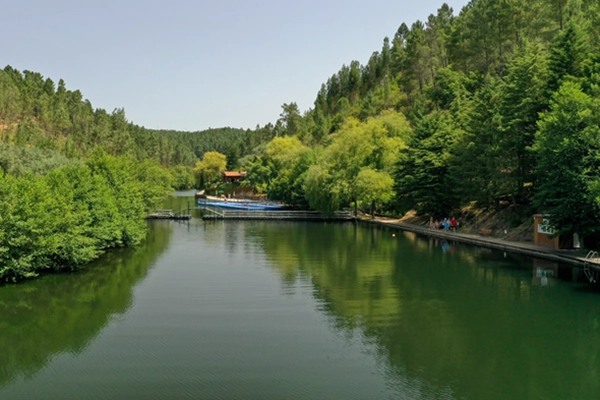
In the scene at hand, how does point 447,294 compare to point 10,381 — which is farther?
point 447,294

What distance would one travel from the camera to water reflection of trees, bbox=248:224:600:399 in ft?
44.8

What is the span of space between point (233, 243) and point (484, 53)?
48939 mm

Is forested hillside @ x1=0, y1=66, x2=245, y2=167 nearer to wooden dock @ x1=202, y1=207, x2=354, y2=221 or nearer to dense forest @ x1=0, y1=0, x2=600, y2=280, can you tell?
dense forest @ x1=0, y1=0, x2=600, y2=280

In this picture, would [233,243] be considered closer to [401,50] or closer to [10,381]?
[10,381]

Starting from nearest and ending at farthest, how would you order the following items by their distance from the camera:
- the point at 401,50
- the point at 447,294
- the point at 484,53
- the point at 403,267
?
the point at 447,294, the point at 403,267, the point at 484,53, the point at 401,50

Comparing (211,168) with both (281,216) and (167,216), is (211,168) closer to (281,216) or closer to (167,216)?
(167,216)

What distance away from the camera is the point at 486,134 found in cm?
4012

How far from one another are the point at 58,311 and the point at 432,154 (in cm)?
3537

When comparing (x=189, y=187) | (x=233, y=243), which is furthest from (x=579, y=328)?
(x=189, y=187)

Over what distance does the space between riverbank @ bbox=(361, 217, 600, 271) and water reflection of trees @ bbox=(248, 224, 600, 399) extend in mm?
1284

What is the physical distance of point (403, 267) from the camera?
29609 mm

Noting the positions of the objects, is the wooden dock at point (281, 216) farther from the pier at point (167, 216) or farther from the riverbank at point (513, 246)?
the riverbank at point (513, 246)

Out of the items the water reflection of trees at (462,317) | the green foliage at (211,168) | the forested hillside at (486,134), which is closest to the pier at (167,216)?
the forested hillside at (486,134)

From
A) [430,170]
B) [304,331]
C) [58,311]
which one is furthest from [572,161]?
[58,311]
